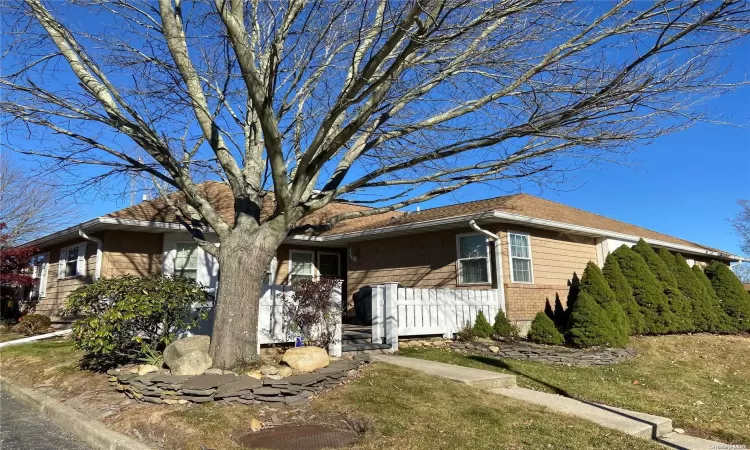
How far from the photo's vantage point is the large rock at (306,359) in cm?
683

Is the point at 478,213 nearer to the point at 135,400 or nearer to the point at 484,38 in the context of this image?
the point at 484,38

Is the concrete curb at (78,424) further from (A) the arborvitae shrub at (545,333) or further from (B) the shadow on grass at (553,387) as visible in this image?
(A) the arborvitae shrub at (545,333)

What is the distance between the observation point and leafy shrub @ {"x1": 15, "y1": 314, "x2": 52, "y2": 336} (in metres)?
13.8

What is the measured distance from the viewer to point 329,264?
1681cm

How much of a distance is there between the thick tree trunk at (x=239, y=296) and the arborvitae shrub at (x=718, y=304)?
14075 millimetres

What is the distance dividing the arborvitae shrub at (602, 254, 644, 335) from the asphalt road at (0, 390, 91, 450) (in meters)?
11.5

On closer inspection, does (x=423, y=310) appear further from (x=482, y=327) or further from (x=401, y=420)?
(x=401, y=420)

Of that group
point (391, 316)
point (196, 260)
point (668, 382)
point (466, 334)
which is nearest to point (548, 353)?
point (466, 334)

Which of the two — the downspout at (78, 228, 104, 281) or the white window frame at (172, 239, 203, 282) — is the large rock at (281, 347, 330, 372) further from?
the downspout at (78, 228, 104, 281)

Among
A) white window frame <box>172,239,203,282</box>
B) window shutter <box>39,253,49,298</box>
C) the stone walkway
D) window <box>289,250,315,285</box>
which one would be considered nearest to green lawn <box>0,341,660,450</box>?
the stone walkway

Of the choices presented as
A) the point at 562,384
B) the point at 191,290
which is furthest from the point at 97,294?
the point at 562,384

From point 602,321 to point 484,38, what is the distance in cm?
693

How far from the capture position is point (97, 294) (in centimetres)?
724

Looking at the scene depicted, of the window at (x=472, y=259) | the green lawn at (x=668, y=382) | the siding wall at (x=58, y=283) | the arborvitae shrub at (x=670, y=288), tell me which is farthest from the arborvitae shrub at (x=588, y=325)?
the siding wall at (x=58, y=283)
